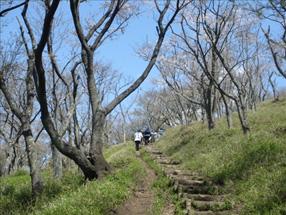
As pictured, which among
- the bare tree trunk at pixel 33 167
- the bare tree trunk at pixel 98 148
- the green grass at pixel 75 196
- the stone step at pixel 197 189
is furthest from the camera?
the bare tree trunk at pixel 98 148

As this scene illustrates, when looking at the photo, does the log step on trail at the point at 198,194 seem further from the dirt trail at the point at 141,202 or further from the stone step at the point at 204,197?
the dirt trail at the point at 141,202

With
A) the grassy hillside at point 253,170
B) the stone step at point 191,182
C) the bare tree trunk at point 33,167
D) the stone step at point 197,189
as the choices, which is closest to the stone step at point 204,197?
the grassy hillside at point 253,170

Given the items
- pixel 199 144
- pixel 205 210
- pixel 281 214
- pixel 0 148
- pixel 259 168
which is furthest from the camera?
pixel 0 148

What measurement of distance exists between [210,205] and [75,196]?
12.1ft

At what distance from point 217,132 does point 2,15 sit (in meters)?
13.0

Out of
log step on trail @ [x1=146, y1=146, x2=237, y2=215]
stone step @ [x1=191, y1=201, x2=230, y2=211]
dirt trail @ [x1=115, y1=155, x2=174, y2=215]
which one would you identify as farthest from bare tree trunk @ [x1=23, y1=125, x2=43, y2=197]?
stone step @ [x1=191, y1=201, x2=230, y2=211]

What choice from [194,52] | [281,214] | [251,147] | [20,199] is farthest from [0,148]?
[281,214]

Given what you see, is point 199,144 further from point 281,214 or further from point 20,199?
point 281,214

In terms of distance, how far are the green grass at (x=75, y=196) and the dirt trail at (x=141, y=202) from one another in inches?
8.3

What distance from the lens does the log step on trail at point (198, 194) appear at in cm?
1073

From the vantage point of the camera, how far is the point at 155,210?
37.2 feet

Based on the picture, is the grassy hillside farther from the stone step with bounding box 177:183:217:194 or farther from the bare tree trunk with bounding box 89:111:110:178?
the bare tree trunk with bounding box 89:111:110:178

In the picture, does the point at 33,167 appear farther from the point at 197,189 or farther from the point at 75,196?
the point at 197,189

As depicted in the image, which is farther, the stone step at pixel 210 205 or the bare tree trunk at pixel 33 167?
the bare tree trunk at pixel 33 167
